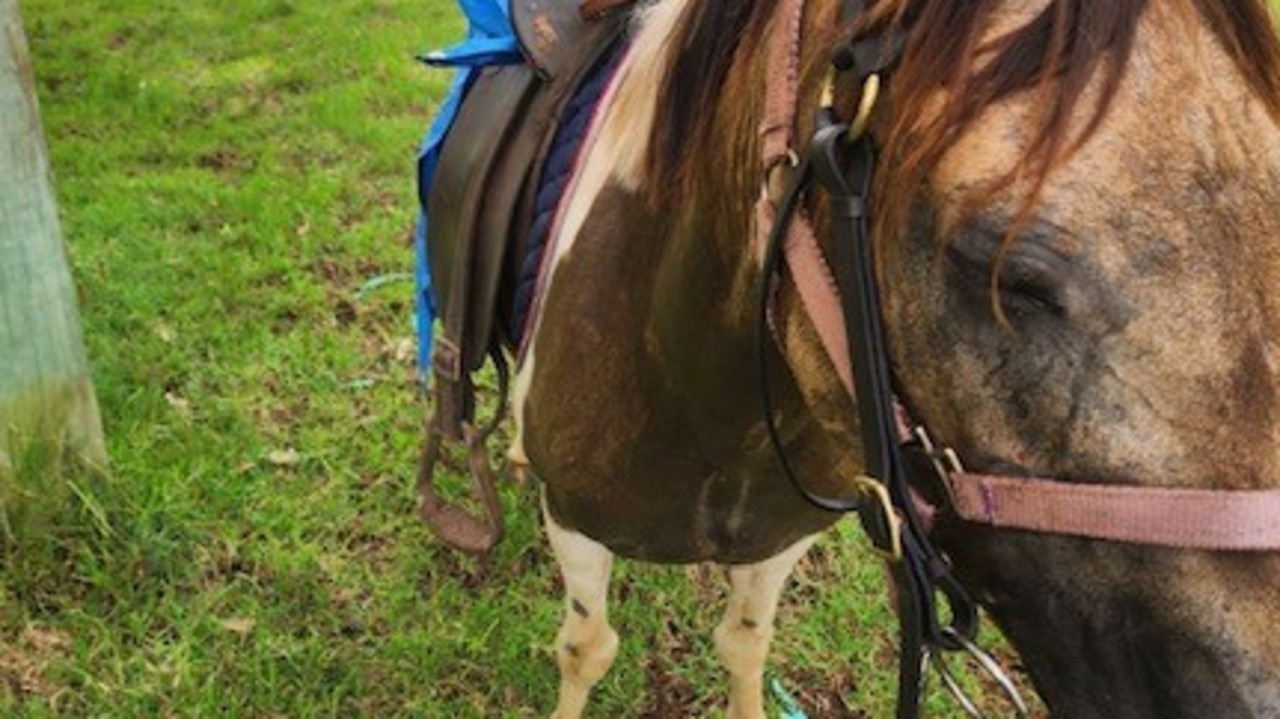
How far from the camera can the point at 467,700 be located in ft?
9.75

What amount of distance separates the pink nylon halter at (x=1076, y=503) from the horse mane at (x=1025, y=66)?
130mm

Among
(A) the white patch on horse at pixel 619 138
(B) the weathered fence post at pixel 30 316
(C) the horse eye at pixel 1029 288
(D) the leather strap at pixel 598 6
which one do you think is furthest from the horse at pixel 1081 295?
(B) the weathered fence post at pixel 30 316

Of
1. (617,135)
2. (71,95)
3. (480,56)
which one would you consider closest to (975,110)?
(617,135)

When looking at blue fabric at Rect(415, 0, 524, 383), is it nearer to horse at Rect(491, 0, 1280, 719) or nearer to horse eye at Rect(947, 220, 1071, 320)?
horse at Rect(491, 0, 1280, 719)

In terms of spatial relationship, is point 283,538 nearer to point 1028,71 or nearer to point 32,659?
point 32,659

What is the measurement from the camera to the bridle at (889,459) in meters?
1.06

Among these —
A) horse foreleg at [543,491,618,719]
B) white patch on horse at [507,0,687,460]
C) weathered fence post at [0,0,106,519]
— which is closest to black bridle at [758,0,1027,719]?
white patch on horse at [507,0,687,460]

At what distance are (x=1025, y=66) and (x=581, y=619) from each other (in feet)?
5.84

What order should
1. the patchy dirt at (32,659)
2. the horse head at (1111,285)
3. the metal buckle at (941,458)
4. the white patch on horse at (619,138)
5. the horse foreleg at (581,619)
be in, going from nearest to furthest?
the horse head at (1111,285), the metal buckle at (941,458), the white patch on horse at (619,138), the horse foreleg at (581,619), the patchy dirt at (32,659)

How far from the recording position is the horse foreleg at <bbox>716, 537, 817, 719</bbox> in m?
2.64

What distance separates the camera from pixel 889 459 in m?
1.23

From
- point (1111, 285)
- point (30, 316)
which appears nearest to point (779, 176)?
point (1111, 285)

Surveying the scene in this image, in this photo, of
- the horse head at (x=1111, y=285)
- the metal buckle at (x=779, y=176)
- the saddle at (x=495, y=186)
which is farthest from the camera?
the saddle at (x=495, y=186)

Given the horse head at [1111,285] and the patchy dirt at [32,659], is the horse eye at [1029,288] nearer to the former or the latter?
the horse head at [1111,285]
